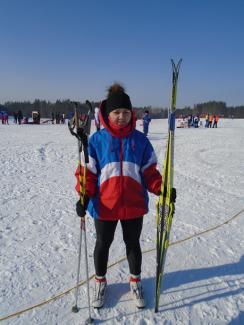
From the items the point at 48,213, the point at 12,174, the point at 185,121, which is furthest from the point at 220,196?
the point at 185,121

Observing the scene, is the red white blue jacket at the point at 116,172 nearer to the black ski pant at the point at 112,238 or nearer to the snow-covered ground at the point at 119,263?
the black ski pant at the point at 112,238

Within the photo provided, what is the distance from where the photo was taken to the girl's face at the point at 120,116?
253cm

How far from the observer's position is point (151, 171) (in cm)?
267

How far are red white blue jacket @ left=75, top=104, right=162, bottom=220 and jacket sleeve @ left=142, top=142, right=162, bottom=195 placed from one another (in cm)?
3

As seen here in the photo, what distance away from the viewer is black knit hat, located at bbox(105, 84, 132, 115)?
251cm

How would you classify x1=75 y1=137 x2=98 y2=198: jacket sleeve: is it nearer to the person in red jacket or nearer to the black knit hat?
the person in red jacket

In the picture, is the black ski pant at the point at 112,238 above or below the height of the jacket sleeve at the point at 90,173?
below

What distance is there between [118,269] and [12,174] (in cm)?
529

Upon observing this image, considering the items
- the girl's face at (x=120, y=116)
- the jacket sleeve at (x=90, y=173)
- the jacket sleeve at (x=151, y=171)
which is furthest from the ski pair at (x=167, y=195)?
the jacket sleeve at (x=90, y=173)

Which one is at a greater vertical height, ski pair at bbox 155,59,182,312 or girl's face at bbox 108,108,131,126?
girl's face at bbox 108,108,131,126

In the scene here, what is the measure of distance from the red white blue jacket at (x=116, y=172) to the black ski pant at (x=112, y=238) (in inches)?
4.2

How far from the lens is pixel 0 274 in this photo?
3197 millimetres

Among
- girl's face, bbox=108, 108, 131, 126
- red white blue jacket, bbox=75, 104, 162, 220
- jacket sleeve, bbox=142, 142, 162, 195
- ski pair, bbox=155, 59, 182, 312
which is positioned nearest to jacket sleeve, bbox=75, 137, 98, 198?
red white blue jacket, bbox=75, 104, 162, 220

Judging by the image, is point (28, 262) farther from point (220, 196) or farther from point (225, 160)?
point (225, 160)
